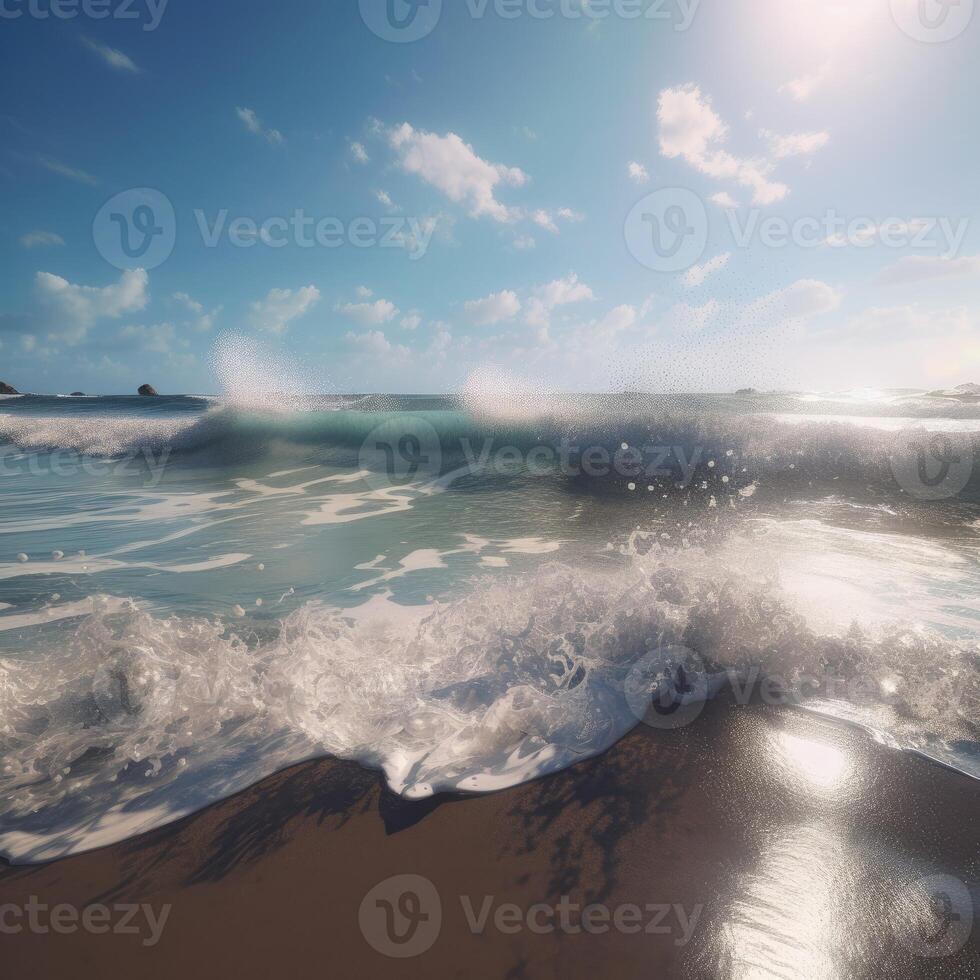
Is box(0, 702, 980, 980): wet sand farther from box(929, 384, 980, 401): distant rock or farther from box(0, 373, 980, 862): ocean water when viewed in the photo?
box(929, 384, 980, 401): distant rock

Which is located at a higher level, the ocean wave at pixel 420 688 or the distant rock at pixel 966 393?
the distant rock at pixel 966 393

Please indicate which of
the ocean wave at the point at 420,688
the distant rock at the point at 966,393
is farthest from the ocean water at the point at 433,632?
the distant rock at the point at 966,393

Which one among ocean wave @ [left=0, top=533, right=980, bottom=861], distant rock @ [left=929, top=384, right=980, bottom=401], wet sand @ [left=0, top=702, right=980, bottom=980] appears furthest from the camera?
distant rock @ [left=929, top=384, right=980, bottom=401]

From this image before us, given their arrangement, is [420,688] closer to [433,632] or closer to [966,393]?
[433,632]

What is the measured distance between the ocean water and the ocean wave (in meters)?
0.02

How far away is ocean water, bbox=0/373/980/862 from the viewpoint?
286 cm

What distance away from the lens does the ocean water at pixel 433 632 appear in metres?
2.86

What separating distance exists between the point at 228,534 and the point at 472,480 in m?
5.80

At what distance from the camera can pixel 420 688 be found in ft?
11.5

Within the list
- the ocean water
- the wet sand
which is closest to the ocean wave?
the ocean water

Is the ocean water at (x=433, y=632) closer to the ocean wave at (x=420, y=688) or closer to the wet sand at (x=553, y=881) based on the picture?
the ocean wave at (x=420, y=688)

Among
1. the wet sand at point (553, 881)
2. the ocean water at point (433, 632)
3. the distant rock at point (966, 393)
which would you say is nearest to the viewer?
the wet sand at point (553, 881)

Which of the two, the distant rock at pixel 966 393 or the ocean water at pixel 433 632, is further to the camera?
the distant rock at pixel 966 393

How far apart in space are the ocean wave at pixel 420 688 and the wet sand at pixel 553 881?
0.24m
